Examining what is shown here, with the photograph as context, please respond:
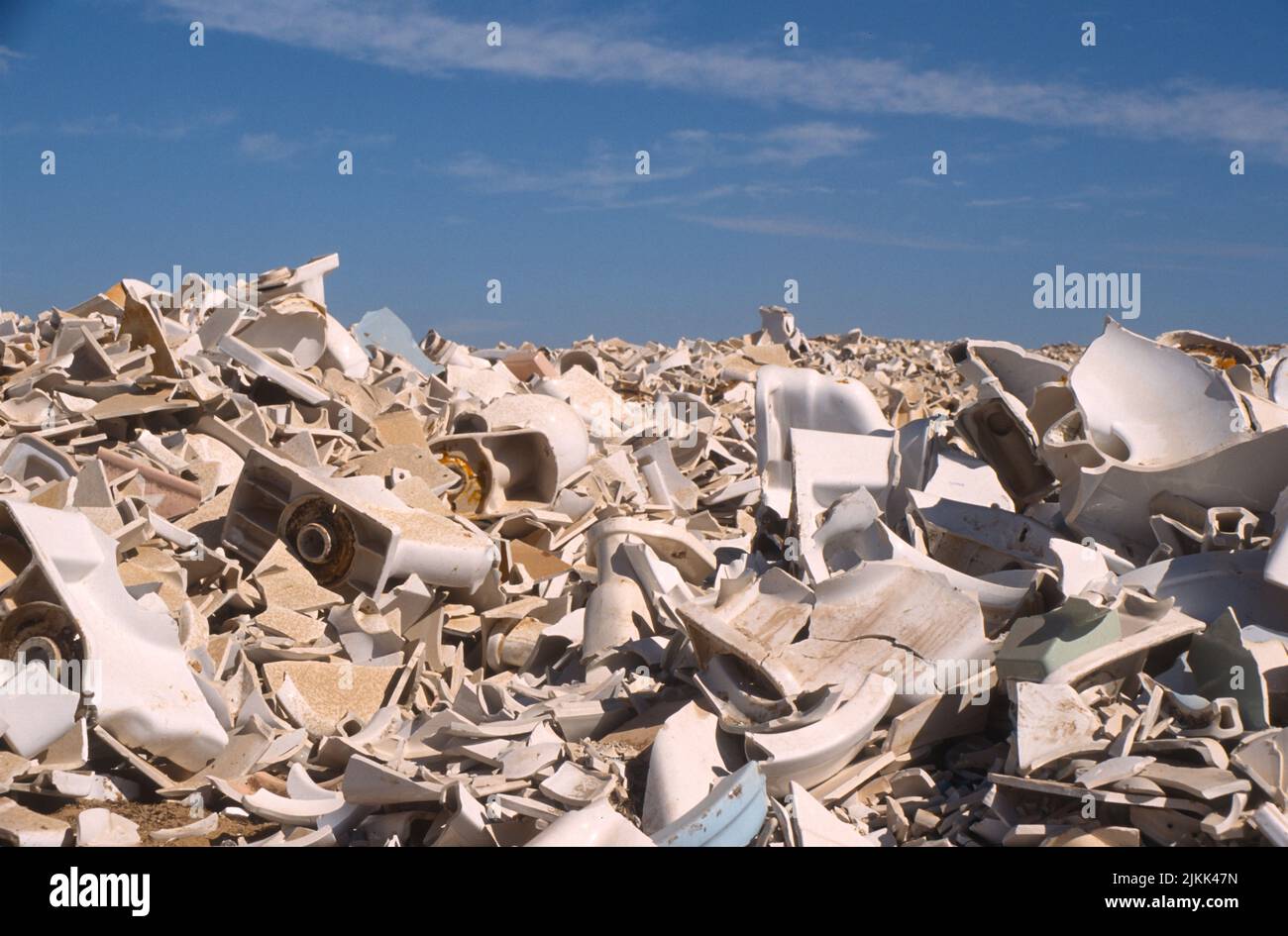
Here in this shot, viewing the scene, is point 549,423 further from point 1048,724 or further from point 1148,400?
point 1048,724

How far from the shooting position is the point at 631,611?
199 inches

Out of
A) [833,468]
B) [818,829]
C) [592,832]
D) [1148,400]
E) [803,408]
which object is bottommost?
[818,829]

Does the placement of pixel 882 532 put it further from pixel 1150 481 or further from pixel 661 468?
pixel 661 468

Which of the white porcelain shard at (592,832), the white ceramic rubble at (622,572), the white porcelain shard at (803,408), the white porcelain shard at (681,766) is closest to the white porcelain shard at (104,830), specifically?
the white porcelain shard at (592,832)

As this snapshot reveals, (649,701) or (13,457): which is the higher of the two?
(13,457)

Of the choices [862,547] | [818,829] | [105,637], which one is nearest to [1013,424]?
[862,547]

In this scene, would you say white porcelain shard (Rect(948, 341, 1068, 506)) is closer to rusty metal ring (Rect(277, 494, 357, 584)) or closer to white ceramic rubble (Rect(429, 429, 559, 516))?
white ceramic rubble (Rect(429, 429, 559, 516))

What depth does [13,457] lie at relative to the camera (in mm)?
5762

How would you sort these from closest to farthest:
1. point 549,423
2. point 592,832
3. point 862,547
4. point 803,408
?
point 592,832 → point 862,547 → point 803,408 → point 549,423

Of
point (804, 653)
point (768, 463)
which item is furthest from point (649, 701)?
point (768, 463)

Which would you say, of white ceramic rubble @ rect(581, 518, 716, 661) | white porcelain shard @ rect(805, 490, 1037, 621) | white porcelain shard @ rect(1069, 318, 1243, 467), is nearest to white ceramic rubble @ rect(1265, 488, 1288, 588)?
white porcelain shard @ rect(805, 490, 1037, 621)

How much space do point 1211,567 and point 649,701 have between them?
206 cm

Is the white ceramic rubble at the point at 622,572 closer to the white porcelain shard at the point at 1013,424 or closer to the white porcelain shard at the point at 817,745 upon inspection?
the white porcelain shard at the point at 817,745

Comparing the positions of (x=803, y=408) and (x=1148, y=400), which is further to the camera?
(x=803, y=408)
